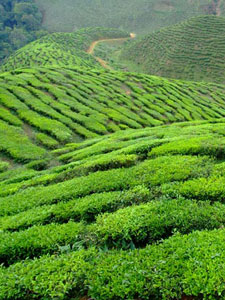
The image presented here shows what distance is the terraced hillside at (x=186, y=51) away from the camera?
56.2 m

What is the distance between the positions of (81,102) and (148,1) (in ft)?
321

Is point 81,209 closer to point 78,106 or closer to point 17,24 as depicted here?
point 78,106

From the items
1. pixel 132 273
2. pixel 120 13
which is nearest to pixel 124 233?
pixel 132 273

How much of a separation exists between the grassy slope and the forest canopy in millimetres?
6503

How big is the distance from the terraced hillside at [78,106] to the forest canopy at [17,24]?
66.0m

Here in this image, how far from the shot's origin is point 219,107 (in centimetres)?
3478

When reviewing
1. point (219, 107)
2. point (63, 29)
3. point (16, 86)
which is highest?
point (63, 29)

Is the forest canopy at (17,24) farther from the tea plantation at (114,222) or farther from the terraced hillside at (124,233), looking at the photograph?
the terraced hillside at (124,233)

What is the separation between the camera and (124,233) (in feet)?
18.6

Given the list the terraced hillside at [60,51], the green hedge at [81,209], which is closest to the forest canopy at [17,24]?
the terraced hillside at [60,51]

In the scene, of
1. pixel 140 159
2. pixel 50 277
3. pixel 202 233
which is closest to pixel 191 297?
pixel 202 233

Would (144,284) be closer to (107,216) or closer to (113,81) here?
(107,216)

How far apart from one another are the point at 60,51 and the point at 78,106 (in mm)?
40196

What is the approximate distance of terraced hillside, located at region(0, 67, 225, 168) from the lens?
1694cm
